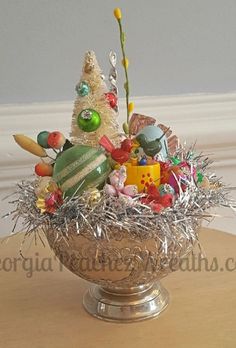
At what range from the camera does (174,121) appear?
116cm

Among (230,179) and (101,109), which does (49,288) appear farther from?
(230,179)

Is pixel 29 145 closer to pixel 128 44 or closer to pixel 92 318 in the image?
pixel 92 318

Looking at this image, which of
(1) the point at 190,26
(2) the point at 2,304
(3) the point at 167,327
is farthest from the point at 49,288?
(1) the point at 190,26

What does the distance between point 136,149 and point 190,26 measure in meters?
0.62

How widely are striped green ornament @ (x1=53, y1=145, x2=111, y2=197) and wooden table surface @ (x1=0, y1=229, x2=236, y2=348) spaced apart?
159 mm

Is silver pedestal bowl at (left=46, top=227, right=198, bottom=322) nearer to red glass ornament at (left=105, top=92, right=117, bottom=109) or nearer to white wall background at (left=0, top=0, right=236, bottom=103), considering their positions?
red glass ornament at (left=105, top=92, right=117, bottom=109)

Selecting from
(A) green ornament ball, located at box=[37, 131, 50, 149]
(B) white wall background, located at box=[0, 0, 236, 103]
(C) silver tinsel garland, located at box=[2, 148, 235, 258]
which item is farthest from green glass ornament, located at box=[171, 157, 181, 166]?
(B) white wall background, located at box=[0, 0, 236, 103]

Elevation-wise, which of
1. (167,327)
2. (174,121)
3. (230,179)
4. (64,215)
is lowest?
(167,327)

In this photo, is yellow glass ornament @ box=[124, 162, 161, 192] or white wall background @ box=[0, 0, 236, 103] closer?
yellow glass ornament @ box=[124, 162, 161, 192]

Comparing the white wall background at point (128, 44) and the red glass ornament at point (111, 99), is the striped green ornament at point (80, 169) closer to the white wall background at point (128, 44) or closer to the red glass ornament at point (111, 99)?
the red glass ornament at point (111, 99)

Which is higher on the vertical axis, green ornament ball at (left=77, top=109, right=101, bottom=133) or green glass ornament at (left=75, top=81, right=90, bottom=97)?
green glass ornament at (left=75, top=81, right=90, bottom=97)

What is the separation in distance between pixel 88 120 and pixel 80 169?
62mm

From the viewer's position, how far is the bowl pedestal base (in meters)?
0.64

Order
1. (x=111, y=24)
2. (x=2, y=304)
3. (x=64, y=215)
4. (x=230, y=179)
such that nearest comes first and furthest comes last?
(x=64, y=215) < (x=2, y=304) < (x=111, y=24) < (x=230, y=179)
